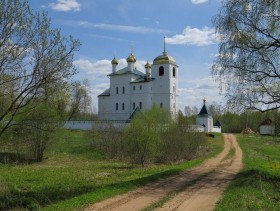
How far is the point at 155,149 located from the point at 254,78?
12343 millimetres

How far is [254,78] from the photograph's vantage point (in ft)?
59.7

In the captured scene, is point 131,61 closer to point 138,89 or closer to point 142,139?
point 138,89

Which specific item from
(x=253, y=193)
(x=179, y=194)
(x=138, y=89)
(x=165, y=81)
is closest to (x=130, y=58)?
(x=138, y=89)

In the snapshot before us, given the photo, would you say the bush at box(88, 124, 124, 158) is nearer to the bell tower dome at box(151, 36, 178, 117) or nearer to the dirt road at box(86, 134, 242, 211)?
the dirt road at box(86, 134, 242, 211)

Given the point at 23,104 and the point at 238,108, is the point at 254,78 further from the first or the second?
the point at 23,104

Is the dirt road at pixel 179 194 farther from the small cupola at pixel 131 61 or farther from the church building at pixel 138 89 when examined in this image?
the small cupola at pixel 131 61

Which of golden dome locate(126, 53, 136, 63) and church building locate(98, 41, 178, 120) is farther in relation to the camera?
golden dome locate(126, 53, 136, 63)

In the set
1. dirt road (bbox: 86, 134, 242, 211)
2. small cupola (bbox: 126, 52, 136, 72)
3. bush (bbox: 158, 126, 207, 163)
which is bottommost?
dirt road (bbox: 86, 134, 242, 211)

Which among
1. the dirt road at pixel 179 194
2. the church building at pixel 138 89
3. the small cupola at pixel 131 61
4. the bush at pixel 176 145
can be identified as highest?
the small cupola at pixel 131 61

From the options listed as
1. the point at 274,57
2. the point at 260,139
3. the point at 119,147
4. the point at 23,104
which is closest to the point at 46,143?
the point at 119,147

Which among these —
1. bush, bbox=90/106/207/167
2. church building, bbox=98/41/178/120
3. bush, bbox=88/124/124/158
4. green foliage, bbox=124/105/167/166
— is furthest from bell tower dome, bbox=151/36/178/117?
green foliage, bbox=124/105/167/166

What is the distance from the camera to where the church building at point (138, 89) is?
7431 centimetres

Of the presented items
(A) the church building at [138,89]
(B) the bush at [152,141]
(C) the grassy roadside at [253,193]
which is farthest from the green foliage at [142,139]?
(A) the church building at [138,89]

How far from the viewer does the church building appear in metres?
74.3
